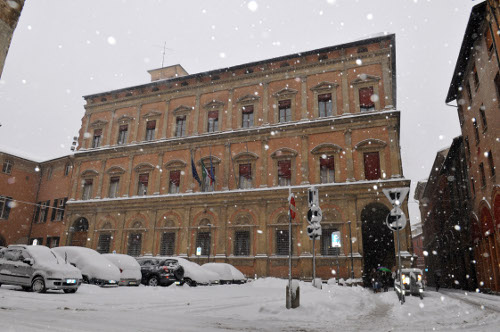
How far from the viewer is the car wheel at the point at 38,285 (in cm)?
1095

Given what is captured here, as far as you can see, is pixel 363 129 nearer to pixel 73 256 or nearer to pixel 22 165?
pixel 73 256

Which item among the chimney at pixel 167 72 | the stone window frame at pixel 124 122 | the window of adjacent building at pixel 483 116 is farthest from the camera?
the chimney at pixel 167 72

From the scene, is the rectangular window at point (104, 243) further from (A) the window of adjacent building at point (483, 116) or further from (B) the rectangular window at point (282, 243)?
(A) the window of adjacent building at point (483, 116)

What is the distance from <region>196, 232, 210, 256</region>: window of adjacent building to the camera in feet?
86.9

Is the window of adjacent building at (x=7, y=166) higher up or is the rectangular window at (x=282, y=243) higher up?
the window of adjacent building at (x=7, y=166)

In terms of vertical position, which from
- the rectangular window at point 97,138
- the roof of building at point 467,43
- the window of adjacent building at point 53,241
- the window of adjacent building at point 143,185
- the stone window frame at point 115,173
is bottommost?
the window of adjacent building at point 53,241

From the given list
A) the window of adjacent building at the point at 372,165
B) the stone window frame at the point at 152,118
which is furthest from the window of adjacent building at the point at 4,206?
the window of adjacent building at the point at 372,165

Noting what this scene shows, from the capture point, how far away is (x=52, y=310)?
740 cm

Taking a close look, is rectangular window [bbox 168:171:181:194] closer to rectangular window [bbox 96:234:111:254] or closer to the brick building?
rectangular window [bbox 96:234:111:254]

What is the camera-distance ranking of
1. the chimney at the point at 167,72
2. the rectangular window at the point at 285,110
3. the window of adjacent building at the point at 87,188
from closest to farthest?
the rectangular window at the point at 285,110
the window of adjacent building at the point at 87,188
the chimney at the point at 167,72

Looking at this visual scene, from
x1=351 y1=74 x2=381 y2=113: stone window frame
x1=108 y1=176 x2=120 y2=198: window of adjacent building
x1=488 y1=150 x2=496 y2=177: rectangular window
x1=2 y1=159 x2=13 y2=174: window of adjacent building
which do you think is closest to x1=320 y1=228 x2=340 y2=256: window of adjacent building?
x1=351 y1=74 x2=381 y2=113: stone window frame

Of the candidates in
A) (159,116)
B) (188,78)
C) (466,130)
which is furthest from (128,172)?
(466,130)

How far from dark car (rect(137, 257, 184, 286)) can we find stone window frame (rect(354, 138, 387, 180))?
13.6 meters

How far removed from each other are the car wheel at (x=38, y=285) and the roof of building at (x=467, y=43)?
2281cm
